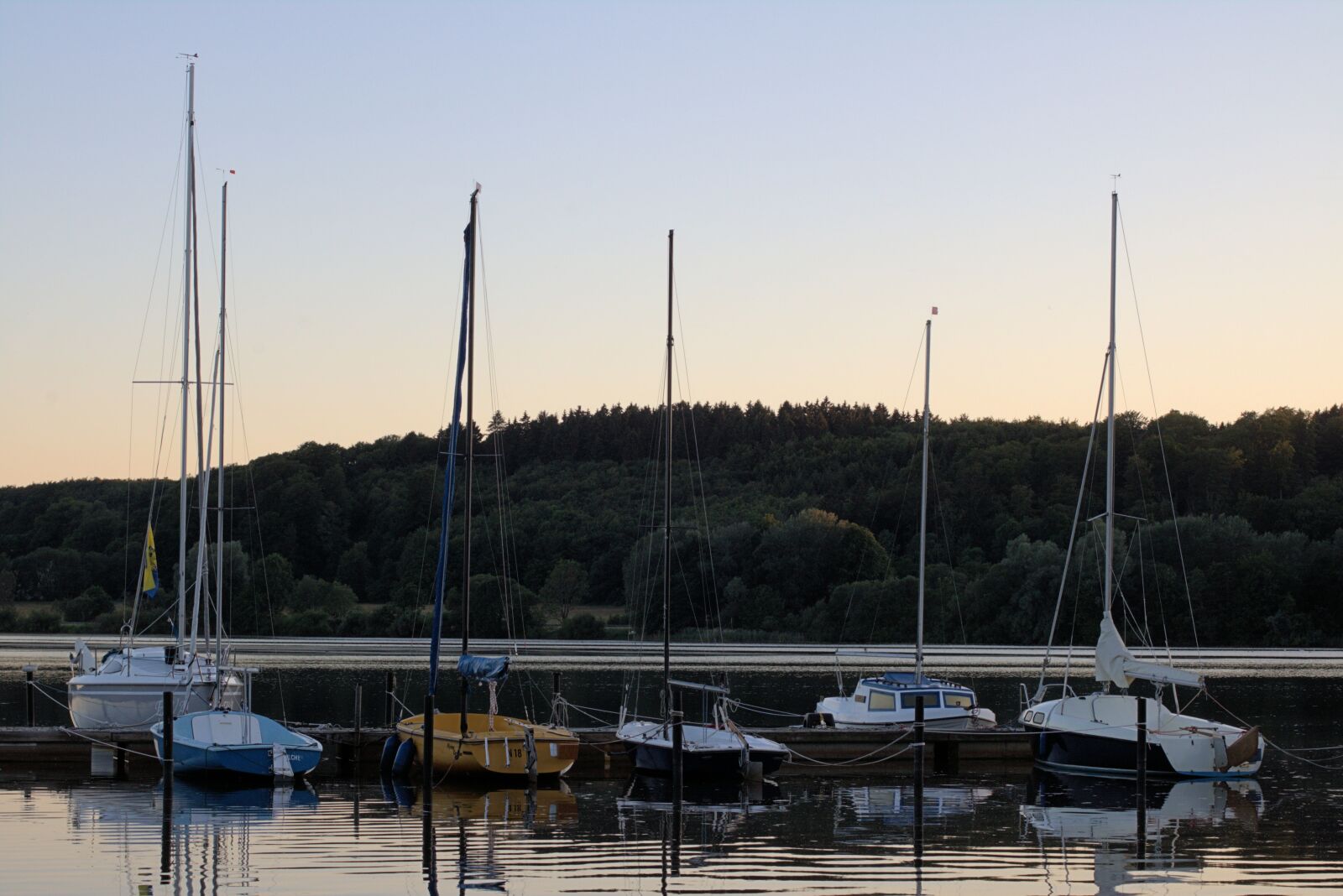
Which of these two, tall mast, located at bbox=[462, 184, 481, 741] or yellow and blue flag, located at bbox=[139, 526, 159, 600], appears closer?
tall mast, located at bbox=[462, 184, 481, 741]

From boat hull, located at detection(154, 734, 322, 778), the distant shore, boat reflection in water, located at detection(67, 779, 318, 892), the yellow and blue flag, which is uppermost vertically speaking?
the yellow and blue flag

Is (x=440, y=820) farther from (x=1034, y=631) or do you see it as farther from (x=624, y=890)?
(x=1034, y=631)

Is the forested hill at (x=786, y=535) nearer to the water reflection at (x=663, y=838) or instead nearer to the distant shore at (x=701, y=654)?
the distant shore at (x=701, y=654)

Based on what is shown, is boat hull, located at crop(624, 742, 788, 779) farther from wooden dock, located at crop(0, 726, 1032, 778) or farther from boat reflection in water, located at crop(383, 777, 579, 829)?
boat reflection in water, located at crop(383, 777, 579, 829)

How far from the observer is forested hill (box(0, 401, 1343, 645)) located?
102250 mm

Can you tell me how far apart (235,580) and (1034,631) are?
4994 cm

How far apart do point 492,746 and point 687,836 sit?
692 cm

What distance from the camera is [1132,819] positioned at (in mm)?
28094

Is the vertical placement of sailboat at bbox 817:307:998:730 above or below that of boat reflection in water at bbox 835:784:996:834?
above

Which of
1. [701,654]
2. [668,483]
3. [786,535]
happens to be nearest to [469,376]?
[668,483]

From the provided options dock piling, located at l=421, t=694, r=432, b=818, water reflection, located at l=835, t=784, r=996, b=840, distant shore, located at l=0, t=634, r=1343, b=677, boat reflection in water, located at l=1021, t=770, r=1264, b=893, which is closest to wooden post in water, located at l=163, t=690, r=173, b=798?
dock piling, located at l=421, t=694, r=432, b=818

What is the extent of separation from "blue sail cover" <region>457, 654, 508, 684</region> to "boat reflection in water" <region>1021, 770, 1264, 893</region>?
33.7 ft

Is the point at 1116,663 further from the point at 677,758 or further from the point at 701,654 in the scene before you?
the point at 701,654

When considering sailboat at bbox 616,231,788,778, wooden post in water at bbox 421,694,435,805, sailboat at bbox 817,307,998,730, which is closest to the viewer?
wooden post in water at bbox 421,694,435,805
